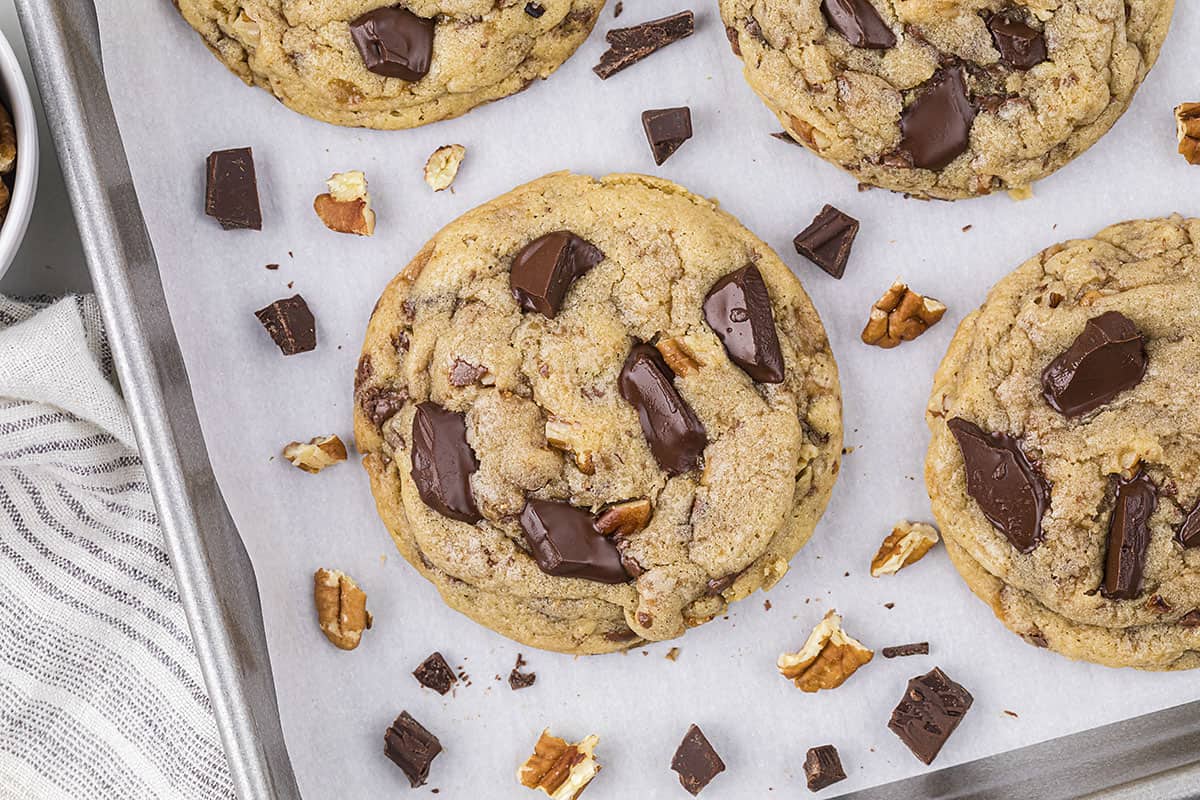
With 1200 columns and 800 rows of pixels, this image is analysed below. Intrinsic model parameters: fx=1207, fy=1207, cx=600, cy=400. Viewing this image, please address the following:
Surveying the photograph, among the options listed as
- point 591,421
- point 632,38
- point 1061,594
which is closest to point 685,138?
point 632,38

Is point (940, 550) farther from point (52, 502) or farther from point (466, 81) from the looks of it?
point (52, 502)

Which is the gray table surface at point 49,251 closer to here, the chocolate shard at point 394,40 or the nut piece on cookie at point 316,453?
the nut piece on cookie at point 316,453

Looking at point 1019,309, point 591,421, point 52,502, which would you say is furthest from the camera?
point 52,502

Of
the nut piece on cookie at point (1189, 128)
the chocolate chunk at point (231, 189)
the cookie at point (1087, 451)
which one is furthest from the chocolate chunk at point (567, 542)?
the nut piece on cookie at point (1189, 128)

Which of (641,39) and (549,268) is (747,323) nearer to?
(549,268)

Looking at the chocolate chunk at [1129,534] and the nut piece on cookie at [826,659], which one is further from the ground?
the chocolate chunk at [1129,534]

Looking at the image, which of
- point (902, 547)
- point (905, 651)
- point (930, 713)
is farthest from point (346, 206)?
point (930, 713)
